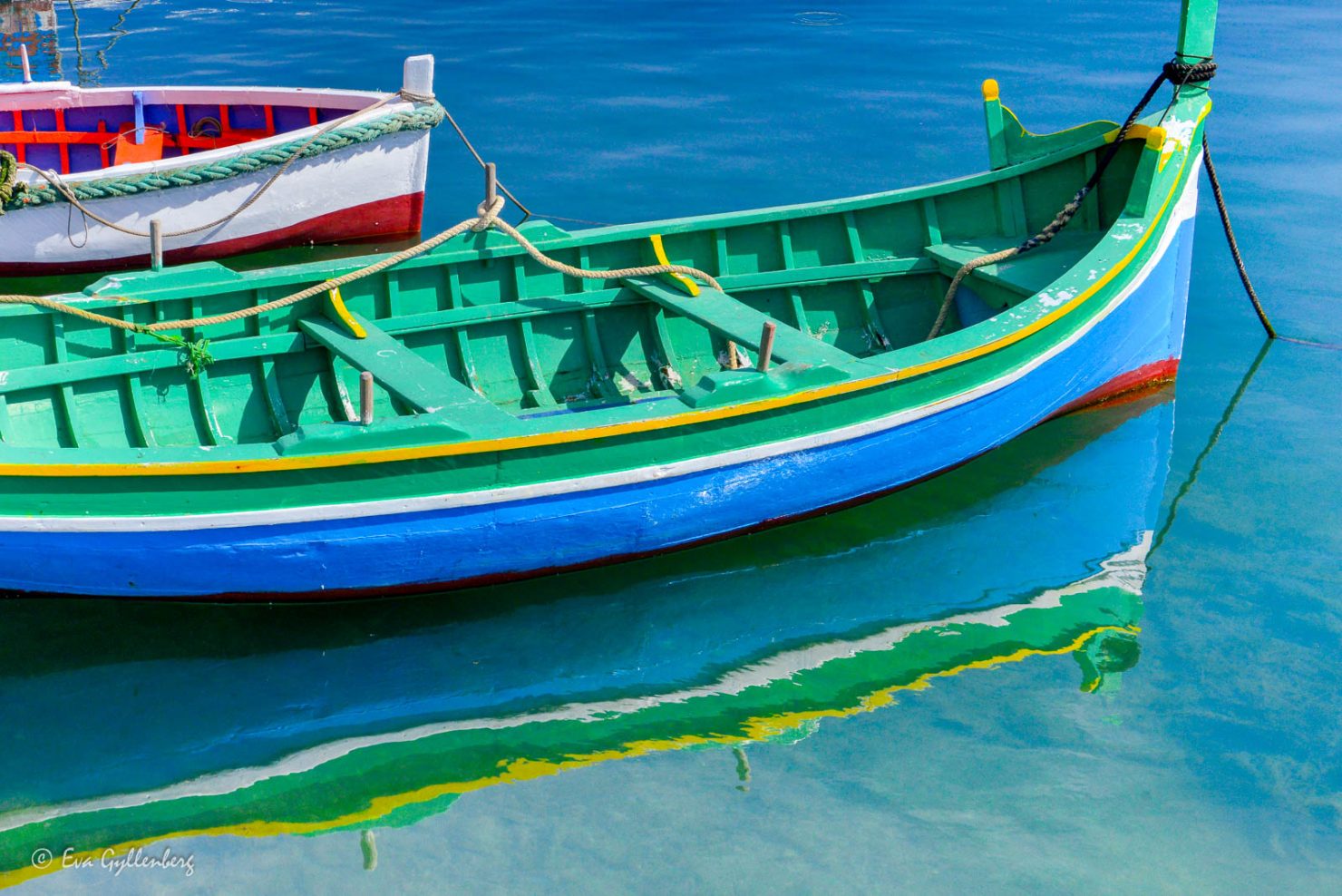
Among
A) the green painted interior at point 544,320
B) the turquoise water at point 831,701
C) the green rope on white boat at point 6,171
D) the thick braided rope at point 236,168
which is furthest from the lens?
the thick braided rope at point 236,168

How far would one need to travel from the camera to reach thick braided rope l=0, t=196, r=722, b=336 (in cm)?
530

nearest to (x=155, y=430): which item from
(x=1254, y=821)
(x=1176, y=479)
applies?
(x=1254, y=821)

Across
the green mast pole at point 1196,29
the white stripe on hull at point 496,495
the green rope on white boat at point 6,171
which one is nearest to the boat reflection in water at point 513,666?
the white stripe on hull at point 496,495

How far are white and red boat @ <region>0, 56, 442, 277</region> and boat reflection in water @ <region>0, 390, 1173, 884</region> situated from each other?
3.95 metres

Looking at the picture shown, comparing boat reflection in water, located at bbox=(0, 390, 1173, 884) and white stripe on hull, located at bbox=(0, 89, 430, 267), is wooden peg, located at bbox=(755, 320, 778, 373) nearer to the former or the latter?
boat reflection in water, located at bbox=(0, 390, 1173, 884)

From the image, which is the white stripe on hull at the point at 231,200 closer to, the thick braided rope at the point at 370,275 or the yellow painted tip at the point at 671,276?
the thick braided rope at the point at 370,275

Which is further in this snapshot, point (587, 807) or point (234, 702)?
point (234, 702)

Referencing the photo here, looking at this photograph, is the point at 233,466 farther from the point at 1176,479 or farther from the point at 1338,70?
the point at 1338,70

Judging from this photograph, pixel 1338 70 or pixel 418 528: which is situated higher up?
pixel 1338 70

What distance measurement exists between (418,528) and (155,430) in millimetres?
1597

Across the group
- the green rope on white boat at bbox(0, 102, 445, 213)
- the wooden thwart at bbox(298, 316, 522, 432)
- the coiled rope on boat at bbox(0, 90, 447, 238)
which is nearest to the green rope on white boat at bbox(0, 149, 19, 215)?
the coiled rope on boat at bbox(0, 90, 447, 238)

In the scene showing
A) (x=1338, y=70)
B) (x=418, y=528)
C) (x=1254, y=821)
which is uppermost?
(x=1338, y=70)

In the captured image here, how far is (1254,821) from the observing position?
4477 millimetres

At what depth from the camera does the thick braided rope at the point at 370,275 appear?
5.30 metres
